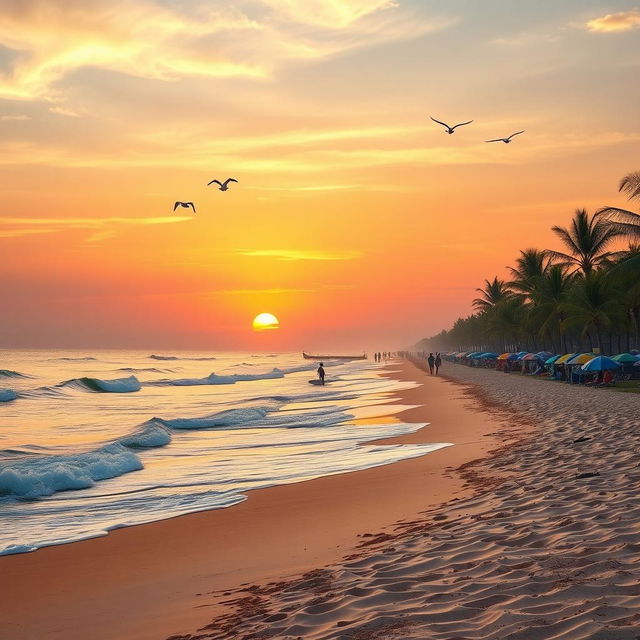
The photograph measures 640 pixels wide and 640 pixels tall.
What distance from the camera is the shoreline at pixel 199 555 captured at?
576 cm

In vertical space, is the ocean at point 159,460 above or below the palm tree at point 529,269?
below

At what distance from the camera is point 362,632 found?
447cm

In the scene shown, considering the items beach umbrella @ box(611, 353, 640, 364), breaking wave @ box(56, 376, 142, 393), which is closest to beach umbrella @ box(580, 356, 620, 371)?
beach umbrella @ box(611, 353, 640, 364)

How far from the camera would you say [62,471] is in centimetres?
1289

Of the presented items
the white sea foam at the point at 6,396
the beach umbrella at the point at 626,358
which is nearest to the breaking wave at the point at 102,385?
the white sea foam at the point at 6,396

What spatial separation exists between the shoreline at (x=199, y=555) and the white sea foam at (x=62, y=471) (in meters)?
4.04

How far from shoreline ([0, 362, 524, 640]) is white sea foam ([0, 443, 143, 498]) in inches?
159

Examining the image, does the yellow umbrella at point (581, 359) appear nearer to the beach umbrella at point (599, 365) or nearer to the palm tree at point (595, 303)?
the beach umbrella at point (599, 365)

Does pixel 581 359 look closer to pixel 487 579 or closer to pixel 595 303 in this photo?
pixel 595 303

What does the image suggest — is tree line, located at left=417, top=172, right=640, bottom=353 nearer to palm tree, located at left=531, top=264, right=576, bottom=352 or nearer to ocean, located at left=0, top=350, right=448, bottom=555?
palm tree, located at left=531, top=264, right=576, bottom=352

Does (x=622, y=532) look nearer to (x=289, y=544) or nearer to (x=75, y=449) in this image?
(x=289, y=544)

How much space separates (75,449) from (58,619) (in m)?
13.2

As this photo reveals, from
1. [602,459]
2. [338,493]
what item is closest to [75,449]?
[338,493]

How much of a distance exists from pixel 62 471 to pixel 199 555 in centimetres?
637
